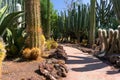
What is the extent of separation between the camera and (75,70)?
10.1 m

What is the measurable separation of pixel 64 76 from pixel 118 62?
298 centimetres

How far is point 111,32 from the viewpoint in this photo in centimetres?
1323

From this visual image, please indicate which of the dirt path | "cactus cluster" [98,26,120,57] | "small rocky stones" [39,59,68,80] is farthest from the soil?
"cactus cluster" [98,26,120,57]

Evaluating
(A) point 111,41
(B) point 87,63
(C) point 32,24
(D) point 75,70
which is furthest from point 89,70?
(A) point 111,41

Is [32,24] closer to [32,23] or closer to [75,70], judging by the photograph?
[32,23]

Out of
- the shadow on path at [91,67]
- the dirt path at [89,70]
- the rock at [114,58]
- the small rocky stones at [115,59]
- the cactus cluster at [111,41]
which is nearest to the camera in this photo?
the dirt path at [89,70]

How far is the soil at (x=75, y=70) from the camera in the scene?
26.7ft

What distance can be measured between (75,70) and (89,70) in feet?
1.80

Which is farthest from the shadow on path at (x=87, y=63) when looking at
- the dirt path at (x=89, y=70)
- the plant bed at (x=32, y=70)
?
the plant bed at (x=32, y=70)

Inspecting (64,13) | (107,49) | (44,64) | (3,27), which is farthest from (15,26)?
(64,13)

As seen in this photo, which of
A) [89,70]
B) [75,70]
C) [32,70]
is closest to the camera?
[32,70]

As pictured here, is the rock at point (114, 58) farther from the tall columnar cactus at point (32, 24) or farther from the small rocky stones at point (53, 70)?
the small rocky stones at point (53, 70)

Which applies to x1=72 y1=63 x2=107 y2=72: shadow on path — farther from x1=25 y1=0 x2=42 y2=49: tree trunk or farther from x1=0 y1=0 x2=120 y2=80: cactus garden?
x1=25 y1=0 x2=42 y2=49: tree trunk

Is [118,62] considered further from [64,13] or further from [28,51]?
[64,13]
